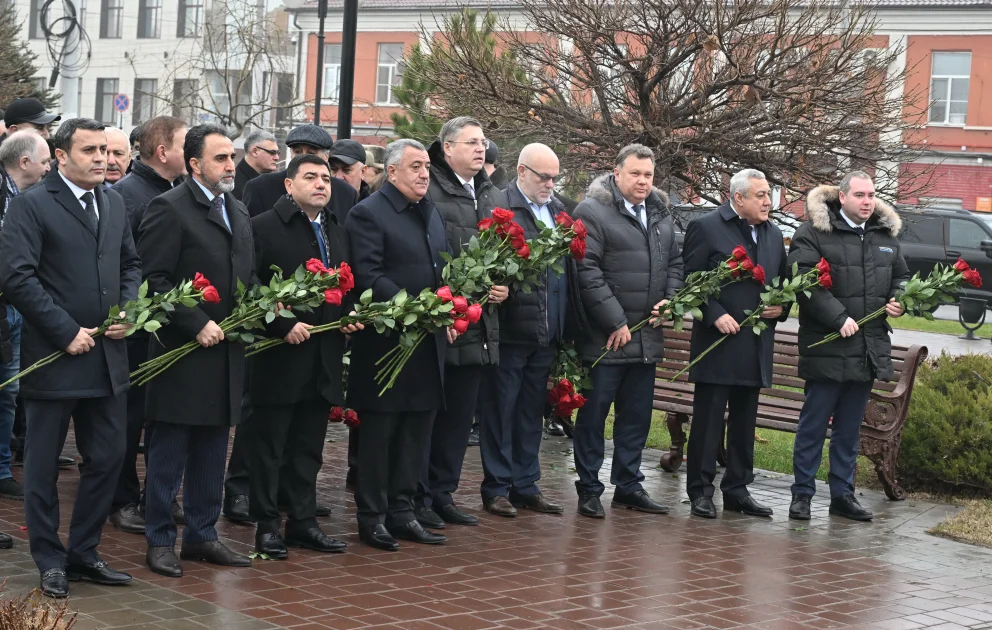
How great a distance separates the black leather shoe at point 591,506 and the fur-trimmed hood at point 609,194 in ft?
6.21

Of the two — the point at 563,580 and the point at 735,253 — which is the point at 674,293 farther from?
the point at 563,580

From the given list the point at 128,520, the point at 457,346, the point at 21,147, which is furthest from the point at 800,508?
the point at 21,147

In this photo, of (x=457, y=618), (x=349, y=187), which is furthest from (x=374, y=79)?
(x=457, y=618)

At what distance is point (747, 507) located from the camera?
908cm

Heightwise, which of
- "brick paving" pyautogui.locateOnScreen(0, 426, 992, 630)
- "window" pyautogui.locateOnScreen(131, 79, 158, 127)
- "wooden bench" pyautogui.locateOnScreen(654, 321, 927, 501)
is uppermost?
"window" pyautogui.locateOnScreen(131, 79, 158, 127)

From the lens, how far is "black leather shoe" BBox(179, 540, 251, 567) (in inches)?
273

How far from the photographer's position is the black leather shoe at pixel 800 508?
8.95 metres

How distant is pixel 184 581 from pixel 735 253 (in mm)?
4087

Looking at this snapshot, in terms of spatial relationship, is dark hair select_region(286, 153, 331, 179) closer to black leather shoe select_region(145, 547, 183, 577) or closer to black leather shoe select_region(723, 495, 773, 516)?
black leather shoe select_region(145, 547, 183, 577)

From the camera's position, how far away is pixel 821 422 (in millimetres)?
9180

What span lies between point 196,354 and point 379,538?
5.00 ft

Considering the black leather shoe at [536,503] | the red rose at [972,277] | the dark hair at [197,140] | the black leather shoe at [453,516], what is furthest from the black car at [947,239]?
the dark hair at [197,140]

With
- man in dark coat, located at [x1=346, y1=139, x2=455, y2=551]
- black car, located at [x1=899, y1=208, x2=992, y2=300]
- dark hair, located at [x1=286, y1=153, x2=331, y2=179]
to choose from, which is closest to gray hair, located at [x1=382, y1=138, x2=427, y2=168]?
man in dark coat, located at [x1=346, y1=139, x2=455, y2=551]

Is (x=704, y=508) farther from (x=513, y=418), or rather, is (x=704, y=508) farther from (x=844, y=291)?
(x=844, y=291)
